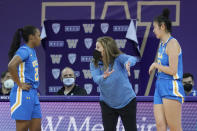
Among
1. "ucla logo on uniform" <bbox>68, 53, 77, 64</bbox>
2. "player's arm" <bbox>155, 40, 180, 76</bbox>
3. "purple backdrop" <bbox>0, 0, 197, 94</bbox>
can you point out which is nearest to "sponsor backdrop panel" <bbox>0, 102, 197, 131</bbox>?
"player's arm" <bbox>155, 40, 180, 76</bbox>

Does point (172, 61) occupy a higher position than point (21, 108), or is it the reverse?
point (172, 61)

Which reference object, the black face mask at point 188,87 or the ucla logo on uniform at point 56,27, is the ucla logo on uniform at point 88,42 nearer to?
the ucla logo on uniform at point 56,27

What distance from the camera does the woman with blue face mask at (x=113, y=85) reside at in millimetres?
5242

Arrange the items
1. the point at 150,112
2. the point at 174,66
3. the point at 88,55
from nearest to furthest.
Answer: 1. the point at 174,66
2. the point at 150,112
3. the point at 88,55

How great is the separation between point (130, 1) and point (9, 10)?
248cm

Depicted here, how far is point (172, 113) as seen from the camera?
16.4ft

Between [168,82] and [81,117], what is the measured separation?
5.43 ft

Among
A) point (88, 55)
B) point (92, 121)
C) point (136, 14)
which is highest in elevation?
point (136, 14)

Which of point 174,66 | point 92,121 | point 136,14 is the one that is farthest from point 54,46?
point 174,66

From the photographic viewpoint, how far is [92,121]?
6.29m

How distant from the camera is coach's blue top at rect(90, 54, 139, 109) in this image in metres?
5.23

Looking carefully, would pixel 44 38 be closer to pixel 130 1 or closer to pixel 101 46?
pixel 130 1

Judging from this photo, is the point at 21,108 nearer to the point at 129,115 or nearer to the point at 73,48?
the point at 129,115

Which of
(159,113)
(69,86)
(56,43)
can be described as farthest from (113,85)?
(56,43)
